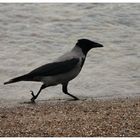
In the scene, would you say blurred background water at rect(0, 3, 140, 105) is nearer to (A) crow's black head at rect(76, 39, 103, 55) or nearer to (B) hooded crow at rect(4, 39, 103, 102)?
(B) hooded crow at rect(4, 39, 103, 102)

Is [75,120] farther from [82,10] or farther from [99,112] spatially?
[82,10]

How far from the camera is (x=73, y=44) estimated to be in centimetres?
1480

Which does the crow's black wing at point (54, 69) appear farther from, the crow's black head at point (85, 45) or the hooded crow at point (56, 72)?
the crow's black head at point (85, 45)

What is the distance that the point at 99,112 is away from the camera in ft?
27.2

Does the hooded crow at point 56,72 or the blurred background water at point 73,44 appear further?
the blurred background water at point 73,44

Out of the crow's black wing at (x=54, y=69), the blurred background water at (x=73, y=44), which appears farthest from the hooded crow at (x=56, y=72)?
the blurred background water at (x=73, y=44)

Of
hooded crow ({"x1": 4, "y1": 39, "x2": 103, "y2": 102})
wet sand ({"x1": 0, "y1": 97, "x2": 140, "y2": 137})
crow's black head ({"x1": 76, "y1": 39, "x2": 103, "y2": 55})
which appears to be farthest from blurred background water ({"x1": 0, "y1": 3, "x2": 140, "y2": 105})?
wet sand ({"x1": 0, "y1": 97, "x2": 140, "y2": 137})

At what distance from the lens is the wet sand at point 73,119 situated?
7.11m

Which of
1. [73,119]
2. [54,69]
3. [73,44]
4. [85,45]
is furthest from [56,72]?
[73,44]

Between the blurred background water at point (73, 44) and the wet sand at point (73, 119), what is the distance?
111 centimetres

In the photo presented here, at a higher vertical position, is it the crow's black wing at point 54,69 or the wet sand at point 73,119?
the crow's black wing at point 54,69

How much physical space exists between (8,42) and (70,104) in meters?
6.05

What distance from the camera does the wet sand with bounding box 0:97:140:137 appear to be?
280 inches

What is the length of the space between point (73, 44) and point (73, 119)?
7.10m
